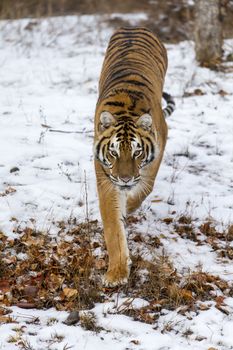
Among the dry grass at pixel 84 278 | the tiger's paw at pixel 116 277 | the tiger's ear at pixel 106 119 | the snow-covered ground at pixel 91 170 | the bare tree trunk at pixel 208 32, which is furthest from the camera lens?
the bare tree trunk at pixel 208 32

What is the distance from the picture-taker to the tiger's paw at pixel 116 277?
13.8 ft

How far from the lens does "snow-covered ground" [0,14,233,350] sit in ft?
12.1

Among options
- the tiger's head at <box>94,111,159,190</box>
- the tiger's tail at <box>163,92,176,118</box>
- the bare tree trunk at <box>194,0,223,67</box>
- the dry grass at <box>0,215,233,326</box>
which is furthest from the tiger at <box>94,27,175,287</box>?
the bare tree trunk at <box>194,0,223,67</box>

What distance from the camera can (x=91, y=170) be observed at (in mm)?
6090

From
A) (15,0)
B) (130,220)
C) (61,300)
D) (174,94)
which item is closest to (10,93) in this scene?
(174,94)

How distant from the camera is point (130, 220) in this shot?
5.28 meters

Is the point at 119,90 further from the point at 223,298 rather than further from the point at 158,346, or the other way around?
the point at 158,346

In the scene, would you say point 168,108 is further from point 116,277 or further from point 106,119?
point 116,277

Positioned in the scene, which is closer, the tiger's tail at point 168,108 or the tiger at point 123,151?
the tiger at point 123,151

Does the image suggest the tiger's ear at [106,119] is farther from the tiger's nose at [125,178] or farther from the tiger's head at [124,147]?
the tiger's nose at [125,178]

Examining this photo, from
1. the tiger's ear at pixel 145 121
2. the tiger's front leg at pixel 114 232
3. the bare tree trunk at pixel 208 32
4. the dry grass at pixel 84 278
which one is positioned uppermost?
the bare tree trunk at pixel 208 32

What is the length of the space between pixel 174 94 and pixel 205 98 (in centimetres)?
46

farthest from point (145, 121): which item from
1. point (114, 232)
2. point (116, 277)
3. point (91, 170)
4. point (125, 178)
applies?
point (91, 170)

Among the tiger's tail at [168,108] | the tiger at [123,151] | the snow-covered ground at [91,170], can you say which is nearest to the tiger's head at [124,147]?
the tiger at [123,151]
